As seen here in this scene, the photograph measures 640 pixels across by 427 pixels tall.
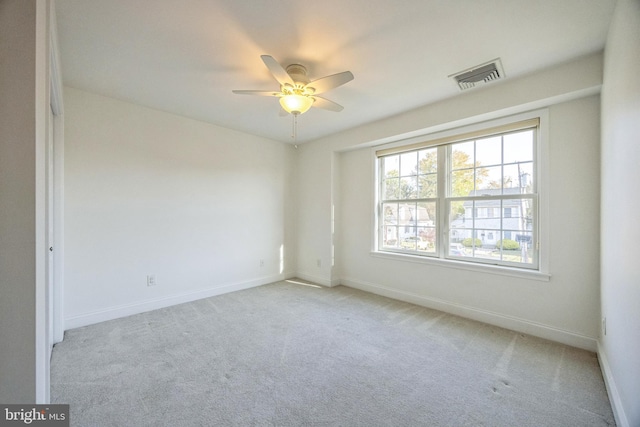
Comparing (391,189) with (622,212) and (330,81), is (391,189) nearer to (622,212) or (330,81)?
(330,81)

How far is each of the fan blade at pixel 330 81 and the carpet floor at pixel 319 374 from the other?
223cm

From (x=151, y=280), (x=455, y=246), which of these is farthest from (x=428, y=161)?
(x=151, y=280)

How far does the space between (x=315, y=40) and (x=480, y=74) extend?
5.17ft

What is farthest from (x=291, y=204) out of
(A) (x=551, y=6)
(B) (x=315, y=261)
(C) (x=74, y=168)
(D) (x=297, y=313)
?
(A) (x=551, y=6)

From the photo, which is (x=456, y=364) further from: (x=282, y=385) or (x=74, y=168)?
(x=74, y=168)

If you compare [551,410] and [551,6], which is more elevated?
[551,6]

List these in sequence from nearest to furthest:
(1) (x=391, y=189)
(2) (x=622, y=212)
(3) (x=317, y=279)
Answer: (2) (x=622, y=212) < (1) (x=391, y=189) < (3) (x=317, y=279)

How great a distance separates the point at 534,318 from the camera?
8.56 feet

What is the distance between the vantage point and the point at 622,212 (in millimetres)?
1570

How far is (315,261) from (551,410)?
11.0ft

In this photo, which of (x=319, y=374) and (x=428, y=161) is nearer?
(x=319, y=374)

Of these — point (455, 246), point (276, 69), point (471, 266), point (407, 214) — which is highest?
point (276, 69)

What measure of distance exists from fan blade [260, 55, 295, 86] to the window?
218 cm

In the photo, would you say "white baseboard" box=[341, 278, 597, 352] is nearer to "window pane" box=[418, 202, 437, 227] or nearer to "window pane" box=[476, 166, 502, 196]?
"window pane" box=[418, 202, 437, 227]
